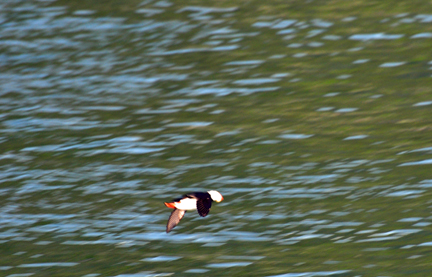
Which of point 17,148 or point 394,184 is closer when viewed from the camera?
point 394,184

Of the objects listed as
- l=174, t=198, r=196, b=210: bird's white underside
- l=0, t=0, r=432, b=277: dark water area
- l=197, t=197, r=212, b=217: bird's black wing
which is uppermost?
l=197, t=197, r=212, b=217: bird's black wing

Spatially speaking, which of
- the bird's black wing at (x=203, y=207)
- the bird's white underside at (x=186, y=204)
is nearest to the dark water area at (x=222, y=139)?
the bird's white underside at (x=186, y=204)

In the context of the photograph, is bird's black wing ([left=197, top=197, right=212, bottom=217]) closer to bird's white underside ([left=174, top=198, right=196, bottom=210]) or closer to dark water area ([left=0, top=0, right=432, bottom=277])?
bird's white underside ([left=174, top=198, right=196, bottom=210])

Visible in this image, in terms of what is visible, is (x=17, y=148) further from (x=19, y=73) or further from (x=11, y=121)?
(x=19, y=73)

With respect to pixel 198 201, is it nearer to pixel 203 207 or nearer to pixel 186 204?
pixel 203 207

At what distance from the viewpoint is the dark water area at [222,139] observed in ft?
27.2

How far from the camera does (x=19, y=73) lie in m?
15.5

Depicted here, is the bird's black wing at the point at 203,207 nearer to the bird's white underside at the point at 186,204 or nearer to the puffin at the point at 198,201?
the puffin at the point at 198,201

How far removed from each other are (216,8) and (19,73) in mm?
4633

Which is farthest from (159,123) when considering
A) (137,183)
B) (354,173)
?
(354,173)

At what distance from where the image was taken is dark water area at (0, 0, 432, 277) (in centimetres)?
828

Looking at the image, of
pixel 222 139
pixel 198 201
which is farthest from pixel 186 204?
pixel 222 139

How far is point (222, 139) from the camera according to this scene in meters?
11.3

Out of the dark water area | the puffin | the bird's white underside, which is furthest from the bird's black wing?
the dark water area
